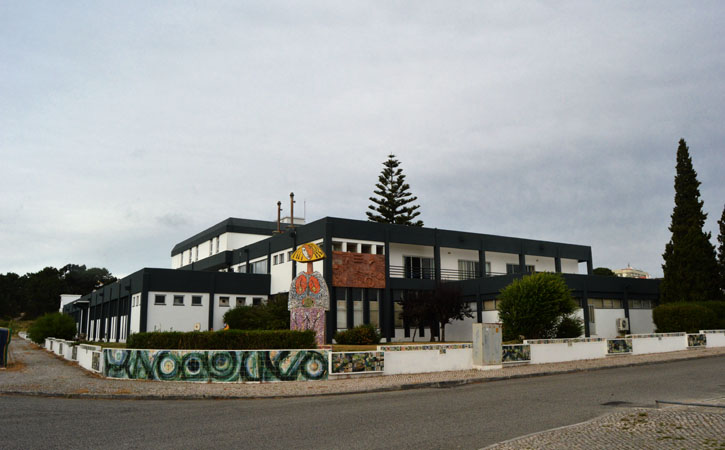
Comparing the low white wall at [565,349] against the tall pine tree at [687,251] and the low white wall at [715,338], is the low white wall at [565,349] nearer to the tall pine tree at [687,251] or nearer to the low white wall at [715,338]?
the low white wall at [715,338]

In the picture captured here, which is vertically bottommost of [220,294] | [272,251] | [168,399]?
[168,399]

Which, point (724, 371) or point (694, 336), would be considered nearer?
point (724, 371)

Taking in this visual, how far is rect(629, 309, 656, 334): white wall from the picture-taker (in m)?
44.3

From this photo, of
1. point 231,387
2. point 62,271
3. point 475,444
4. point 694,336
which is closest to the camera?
point 475,444

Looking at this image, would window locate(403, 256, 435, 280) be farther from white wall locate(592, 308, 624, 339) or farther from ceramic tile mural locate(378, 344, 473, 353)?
ceramic tile mural locate(378, 344, 473, 353)

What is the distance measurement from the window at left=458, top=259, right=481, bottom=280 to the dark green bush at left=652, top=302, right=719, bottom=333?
1365cm

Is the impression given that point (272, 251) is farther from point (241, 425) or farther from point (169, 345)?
point (241, 425)

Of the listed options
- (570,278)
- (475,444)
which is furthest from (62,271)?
(475,444)

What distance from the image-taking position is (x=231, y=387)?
56.0 ft

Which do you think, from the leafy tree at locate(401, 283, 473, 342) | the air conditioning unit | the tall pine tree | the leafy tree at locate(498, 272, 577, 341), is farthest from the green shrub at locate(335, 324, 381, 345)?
the tall pine tree

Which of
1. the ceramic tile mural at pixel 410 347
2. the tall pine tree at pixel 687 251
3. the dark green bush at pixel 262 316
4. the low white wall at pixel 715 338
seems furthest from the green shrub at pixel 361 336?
the tall pine tree at pixel 687 251

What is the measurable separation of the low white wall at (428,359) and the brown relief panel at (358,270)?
57.5 ft

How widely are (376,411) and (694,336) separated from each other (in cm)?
2555

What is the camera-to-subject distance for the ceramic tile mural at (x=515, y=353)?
22.0 meters
